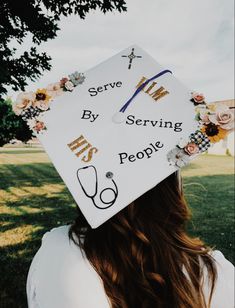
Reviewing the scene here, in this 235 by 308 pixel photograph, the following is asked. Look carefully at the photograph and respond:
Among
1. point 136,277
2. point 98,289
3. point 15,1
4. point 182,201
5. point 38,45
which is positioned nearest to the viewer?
point 98,289

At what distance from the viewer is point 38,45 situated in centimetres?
493

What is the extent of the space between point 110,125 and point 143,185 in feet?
1.06

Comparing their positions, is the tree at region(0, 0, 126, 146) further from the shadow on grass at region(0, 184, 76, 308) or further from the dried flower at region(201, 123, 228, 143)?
the dried flower at region(201, 123, 228, 143)

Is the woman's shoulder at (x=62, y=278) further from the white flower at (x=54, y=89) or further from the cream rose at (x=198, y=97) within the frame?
the cream rose at (x=198, y=97)

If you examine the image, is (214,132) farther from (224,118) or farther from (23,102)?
(23,102)

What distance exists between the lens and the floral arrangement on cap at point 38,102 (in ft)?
4.91

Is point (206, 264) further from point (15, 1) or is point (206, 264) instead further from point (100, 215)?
point (15, 1)

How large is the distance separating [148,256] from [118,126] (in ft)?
1.81

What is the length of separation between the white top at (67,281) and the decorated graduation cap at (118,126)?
153mm

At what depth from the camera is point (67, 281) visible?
3.98 ft

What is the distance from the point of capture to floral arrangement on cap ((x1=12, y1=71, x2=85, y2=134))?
1498 mm

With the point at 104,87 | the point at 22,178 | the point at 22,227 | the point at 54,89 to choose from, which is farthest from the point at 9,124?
the point at 22,178

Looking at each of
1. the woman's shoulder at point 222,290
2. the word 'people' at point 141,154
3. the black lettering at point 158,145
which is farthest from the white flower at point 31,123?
the woman's shoulder at point 222,290

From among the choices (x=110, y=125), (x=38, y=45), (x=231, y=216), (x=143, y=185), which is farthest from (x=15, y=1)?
(x=231, y=216)
